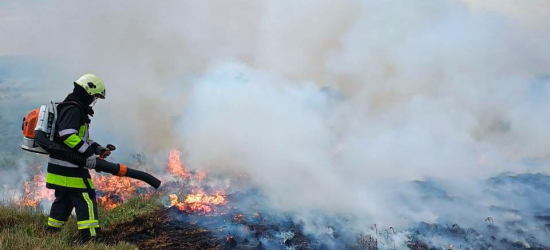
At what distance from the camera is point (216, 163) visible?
1283cm

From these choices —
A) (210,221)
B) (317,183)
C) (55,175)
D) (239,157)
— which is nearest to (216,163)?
(239,157)

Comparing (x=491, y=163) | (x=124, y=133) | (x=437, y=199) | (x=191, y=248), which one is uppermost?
(x=124, y=133)

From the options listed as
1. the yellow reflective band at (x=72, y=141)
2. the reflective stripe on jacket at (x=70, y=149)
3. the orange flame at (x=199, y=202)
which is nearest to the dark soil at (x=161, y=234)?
the orange flame at (x=199, y=202)

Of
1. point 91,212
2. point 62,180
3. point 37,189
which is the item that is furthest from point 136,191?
point 62,180

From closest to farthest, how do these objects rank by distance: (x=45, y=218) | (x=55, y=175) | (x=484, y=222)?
(x=55, y=175), (x=45, y=218), (x=484, y=222)

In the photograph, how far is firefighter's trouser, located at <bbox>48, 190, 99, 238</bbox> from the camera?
487 cm

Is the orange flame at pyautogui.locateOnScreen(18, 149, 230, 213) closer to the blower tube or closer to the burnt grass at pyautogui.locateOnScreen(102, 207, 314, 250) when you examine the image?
the burnt grass at pyautogui.locateOnScreen(102, 207, 314, 250)

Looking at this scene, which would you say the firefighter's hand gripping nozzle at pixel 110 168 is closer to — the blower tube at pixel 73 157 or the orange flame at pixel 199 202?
the blower tube at pixel 73 157

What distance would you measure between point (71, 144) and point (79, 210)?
3.22ft

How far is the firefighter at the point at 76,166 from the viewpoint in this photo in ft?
15.1

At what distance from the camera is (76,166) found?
16.0 feet

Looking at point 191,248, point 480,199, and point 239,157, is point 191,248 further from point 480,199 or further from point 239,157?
point 480,199

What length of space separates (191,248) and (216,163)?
687 cm

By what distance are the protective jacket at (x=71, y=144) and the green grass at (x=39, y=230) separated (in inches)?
26.7
